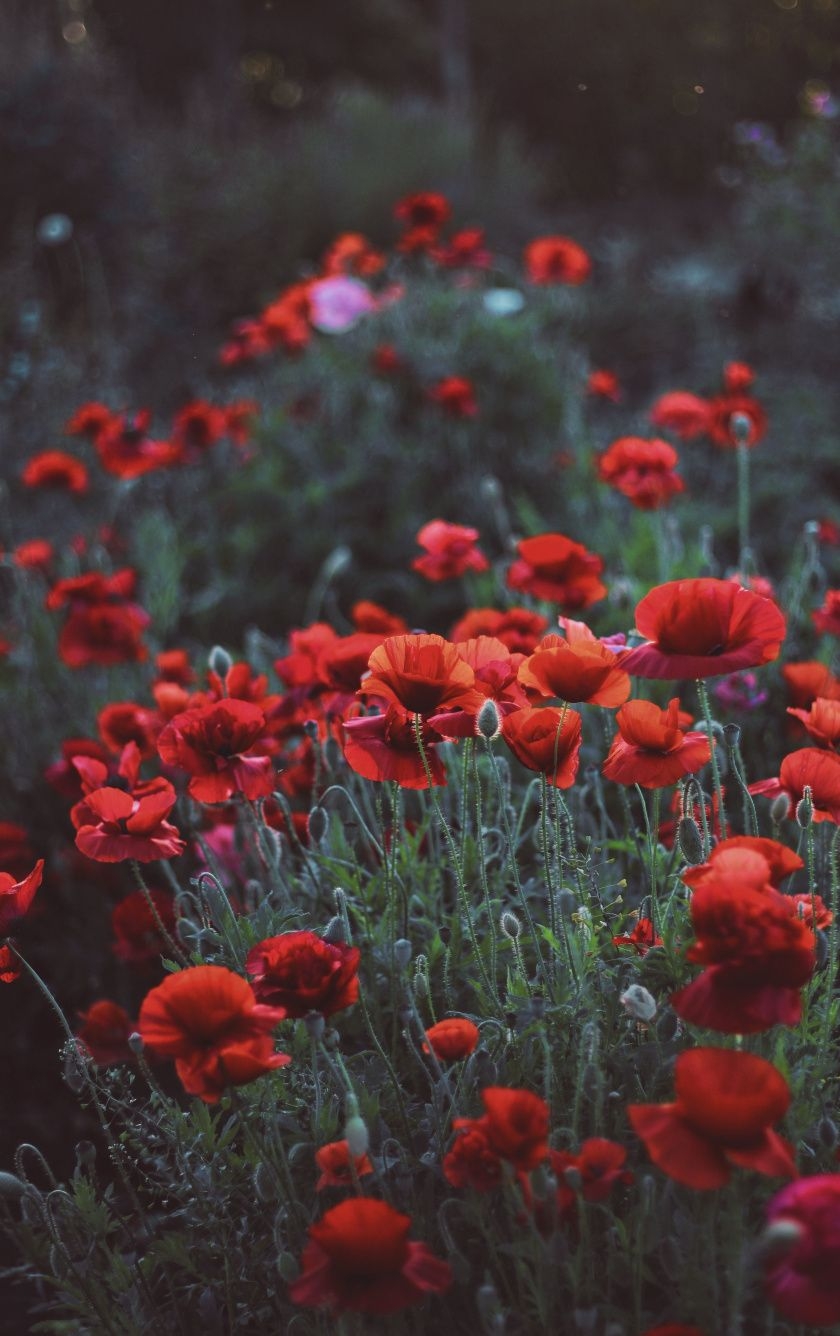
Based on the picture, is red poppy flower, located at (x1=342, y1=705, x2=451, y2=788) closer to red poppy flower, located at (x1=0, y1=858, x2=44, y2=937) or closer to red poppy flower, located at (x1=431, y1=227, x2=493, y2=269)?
red poppy flower, located at (x1=0, y1=858, x2=44, y2=937)

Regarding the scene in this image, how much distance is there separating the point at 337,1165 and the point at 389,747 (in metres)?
0.44

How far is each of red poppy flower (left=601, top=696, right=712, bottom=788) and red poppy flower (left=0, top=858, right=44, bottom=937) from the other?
636 mm

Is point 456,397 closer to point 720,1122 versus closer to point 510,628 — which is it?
point 510,628

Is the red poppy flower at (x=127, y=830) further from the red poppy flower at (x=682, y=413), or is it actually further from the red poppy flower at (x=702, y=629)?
the red poppy flower at (x=682, y=413)

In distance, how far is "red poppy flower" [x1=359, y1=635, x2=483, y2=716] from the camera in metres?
1.20

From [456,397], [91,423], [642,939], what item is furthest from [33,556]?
[642,939]

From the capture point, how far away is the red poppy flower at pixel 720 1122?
2.99 feet

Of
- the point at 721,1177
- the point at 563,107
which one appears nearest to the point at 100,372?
the point at 721,1177

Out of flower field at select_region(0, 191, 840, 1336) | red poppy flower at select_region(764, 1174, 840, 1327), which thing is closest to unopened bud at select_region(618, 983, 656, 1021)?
flower field at select_region(0, 191, 840, 1336)

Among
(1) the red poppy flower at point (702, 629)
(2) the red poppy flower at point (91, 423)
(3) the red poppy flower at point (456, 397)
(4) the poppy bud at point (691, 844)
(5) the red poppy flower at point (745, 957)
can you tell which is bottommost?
(3) the red poppy flower at point (456, 397)

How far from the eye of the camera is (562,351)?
446 cm

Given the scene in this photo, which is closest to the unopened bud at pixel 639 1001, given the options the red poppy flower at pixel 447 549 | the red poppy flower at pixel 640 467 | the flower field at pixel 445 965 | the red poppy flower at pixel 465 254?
the flower field at pixel 445 965

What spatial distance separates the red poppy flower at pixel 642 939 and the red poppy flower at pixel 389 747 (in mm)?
296

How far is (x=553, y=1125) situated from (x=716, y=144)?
15.4 metres
